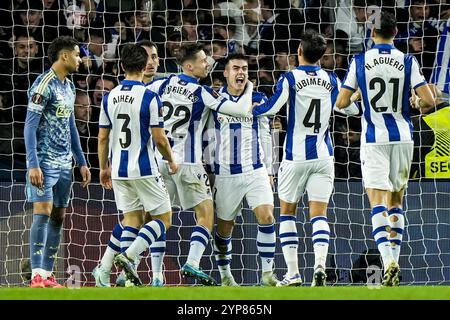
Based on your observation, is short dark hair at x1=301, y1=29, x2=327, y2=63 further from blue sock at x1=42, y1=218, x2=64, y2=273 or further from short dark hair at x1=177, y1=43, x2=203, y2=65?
blue sock at x1=42, y1=218, x2=64, y2=273

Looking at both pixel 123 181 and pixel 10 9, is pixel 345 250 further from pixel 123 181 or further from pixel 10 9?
pixel 10 9

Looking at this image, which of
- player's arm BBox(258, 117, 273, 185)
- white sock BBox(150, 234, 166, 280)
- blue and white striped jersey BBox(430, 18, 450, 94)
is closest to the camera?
white sock BBox(150, 234, 166, 280)

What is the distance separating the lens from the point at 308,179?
10.1 metres

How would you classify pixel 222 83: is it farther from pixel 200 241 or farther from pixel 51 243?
pixel 51 243

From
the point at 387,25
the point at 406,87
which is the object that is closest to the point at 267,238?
the point at 406,87

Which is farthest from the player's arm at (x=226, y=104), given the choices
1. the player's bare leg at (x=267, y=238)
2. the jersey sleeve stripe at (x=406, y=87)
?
the jersey sleeve stripe at (x=406, y=87)

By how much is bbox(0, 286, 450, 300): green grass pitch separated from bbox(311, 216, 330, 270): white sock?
2.55 ft

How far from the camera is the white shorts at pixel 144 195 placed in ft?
31.7

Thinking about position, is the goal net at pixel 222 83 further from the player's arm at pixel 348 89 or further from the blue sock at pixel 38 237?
the player's arm at pixel 348 89

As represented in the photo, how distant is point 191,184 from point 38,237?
4.51 feet

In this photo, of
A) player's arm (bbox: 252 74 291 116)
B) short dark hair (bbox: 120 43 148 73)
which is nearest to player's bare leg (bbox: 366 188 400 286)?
player's arm (bbox: 252 74 291 116)

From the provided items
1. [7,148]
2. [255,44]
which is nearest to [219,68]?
[255,44]

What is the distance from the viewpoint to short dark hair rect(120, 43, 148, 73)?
9586 millimetres

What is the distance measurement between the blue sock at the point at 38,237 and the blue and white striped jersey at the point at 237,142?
65.8 inches
